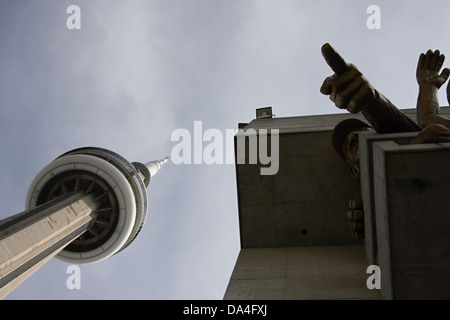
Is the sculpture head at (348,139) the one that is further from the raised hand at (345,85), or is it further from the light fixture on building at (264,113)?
the light fixture on building at (264,113)

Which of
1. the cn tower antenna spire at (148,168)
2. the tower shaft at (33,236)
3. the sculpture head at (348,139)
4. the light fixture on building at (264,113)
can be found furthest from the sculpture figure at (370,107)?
the cn tower antenna spire at (148,168)

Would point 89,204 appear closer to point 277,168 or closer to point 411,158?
point 277,168

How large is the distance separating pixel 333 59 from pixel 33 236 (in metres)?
19.1

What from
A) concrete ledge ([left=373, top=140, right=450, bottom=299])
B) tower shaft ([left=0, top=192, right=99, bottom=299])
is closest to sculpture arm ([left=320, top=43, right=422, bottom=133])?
concrete ledge ([left=373, top=140, right=450, bottom=299])

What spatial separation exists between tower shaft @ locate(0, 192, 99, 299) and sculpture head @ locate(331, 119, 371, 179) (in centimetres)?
1608

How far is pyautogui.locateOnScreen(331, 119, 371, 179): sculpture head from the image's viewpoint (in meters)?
7.91

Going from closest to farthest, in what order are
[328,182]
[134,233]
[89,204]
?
[328,182] < [89,204] < [134,233]

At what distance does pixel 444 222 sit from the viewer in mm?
5188

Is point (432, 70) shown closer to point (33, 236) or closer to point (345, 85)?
point (345, 85)

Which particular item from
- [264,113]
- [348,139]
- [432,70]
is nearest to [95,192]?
[264,113]

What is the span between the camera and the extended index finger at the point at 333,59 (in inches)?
222

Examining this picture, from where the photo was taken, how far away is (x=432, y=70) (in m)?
7.68
